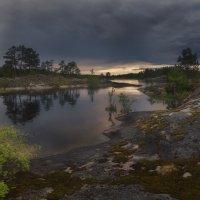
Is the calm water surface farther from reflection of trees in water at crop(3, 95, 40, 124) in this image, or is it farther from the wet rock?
the wet rock

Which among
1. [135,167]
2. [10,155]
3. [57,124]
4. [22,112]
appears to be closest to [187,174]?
[135,167]

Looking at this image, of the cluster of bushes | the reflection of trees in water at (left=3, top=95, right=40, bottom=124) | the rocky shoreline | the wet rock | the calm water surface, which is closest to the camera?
the cluster of bushes

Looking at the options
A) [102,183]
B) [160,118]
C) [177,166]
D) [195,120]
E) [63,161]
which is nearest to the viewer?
[102,183]

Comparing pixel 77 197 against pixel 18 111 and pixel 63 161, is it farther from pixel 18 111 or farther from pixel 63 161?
pixel 18 111

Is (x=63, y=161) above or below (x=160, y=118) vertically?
below

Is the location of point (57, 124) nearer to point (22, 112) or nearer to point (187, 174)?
point (22, 112)

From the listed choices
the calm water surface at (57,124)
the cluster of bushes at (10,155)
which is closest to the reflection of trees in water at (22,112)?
the calm water surface at (57,124)

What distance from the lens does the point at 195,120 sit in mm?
64312

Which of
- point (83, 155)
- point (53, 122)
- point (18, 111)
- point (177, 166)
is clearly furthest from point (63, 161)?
point (18, 111)

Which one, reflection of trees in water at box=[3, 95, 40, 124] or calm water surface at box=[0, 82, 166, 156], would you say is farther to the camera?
reflection of trees in water at box=[3, 95, 40, 124]

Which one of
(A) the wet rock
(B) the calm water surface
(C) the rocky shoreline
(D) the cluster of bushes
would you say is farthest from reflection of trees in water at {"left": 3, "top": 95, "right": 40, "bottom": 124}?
(A) the wet rock

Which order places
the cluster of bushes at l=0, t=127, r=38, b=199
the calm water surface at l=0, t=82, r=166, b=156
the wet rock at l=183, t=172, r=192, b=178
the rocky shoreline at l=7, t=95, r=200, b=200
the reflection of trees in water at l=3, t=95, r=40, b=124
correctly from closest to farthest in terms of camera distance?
the cluster of bushes at l=0, t=127, r=38, b=199
the rocky shoreline at l=7, t=95, r=200, b=200
the wet rock at l=183, t=172, r=192, b=178
the calm water surface at l=0, t=82, r=166, b=156
the reflection of trees in water at l=3, t=95, r=40, b=124

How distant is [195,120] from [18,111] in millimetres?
85744

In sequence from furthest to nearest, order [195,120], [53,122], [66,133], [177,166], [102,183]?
[53,122] < [66,133] < [195,120] < [177,166] < [102,183]
